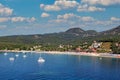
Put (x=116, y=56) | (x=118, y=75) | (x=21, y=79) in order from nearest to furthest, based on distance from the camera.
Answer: (x=21, y=79), (x=118, y=75), (x=116, y=56)

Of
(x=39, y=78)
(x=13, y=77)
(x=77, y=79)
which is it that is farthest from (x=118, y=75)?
(x=13, y=77)

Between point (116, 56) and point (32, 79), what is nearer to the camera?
point (32, 79)

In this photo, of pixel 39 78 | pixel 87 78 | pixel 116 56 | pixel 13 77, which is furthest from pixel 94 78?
pixel 116 56

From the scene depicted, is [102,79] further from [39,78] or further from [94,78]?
[39,78]

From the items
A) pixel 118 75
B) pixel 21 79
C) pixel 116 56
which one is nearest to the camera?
pixel 21 79

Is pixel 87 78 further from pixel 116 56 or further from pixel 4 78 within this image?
pixel 116 56

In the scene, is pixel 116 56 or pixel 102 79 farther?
pixel 116 56

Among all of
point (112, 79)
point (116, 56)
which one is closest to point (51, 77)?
point (112, 79)
